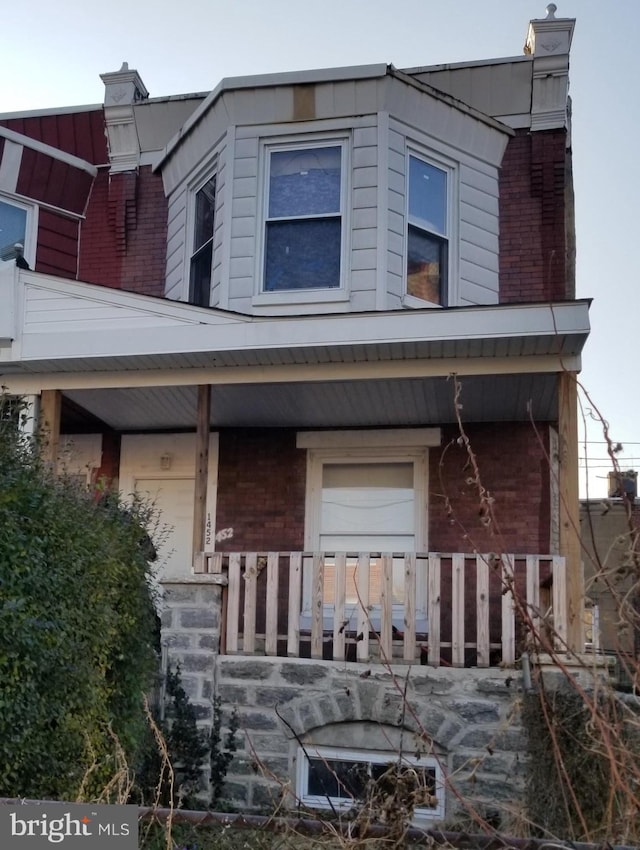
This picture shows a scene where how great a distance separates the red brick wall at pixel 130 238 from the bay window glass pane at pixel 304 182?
1.96 meters

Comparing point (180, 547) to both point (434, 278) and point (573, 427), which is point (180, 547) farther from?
point (573, 427)

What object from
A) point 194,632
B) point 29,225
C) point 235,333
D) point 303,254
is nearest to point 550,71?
point 303,254

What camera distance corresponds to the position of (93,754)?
15.9ft

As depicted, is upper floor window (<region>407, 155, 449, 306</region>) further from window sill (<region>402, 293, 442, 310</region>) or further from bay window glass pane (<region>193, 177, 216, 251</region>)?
bay window glass pane (<region>193, 177, 216, 251</region>)

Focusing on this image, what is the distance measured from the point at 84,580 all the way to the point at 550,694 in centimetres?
285

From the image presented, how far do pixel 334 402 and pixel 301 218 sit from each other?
1.83 metres

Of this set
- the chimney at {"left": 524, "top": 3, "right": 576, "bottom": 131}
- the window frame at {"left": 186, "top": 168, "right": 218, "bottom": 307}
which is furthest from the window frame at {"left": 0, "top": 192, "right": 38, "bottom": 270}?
the chimney at {"left": 524, "top": 3, "right": 576, "bottom": 131}

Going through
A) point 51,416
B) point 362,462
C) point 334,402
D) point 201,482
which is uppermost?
point 334,402

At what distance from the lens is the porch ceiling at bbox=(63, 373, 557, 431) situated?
27.0ft

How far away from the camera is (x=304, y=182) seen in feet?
30.5

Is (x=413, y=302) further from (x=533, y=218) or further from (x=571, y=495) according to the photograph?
(x=571, y=495)

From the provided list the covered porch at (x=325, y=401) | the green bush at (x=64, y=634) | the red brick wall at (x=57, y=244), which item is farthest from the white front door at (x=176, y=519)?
the green bush at (x=64, y=634)

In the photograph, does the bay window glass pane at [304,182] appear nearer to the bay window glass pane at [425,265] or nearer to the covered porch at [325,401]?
the bay window glass pane at [425,265]

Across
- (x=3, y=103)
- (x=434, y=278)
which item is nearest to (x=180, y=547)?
(x=434, y=278)
